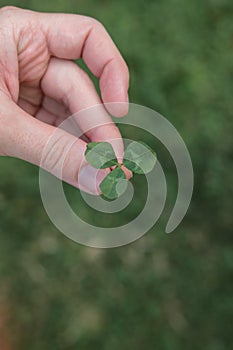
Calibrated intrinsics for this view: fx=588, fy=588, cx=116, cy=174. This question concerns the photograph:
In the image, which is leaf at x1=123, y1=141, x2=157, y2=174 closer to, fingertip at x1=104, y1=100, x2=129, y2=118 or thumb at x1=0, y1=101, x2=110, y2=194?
thumb at x1=0, y1=101, x2=110, y2=194

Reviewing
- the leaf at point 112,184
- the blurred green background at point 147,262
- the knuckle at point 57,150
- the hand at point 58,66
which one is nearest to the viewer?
the leaf at point 112,184

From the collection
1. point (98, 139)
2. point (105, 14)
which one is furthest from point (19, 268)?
point (105, 14)

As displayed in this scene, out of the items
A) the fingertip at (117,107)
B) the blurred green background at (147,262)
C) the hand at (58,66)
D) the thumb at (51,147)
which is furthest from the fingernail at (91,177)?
the blurred green background at (147,262)

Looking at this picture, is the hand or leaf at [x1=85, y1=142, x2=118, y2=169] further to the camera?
the hand

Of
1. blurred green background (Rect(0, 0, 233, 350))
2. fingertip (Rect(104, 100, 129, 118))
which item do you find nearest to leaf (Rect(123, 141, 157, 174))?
fingertip (Rect(104, 100, 129, 118))

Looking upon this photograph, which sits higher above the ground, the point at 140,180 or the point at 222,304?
the point at 140,180

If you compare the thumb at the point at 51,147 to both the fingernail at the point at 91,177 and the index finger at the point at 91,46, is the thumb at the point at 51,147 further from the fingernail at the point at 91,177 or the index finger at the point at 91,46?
the index finger at the point at 91,46

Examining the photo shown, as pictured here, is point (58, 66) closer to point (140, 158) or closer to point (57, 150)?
point (57, 150)

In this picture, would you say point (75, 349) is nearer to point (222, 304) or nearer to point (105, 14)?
point (222, 304)
